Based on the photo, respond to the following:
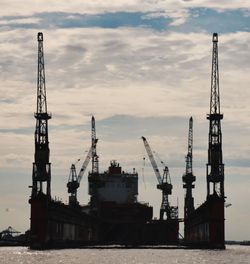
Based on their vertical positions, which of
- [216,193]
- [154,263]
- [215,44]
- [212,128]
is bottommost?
[154,263]

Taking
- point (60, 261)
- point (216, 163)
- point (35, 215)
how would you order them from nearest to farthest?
point (60, 261) < point (35, 215) < point (216, 163)

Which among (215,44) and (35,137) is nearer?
(35,137)

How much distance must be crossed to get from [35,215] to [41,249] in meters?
6.28

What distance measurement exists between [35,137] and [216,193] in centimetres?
Result: 3277

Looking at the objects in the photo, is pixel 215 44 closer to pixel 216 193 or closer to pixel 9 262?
pixel 216 193

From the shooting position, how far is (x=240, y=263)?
115 meters

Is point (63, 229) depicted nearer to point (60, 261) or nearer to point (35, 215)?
point (35, 215)

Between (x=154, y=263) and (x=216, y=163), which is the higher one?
(x=216, y=163)

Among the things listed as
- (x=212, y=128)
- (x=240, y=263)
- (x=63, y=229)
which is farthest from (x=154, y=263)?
(x=63, y=229)

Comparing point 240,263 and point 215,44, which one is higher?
point 215,44

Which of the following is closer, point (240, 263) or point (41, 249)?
point (240, 263)

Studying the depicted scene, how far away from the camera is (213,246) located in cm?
17012

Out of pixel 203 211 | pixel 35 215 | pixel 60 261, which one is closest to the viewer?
pixel 60 261

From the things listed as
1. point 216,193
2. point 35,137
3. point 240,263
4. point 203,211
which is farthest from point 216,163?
point 240,263
